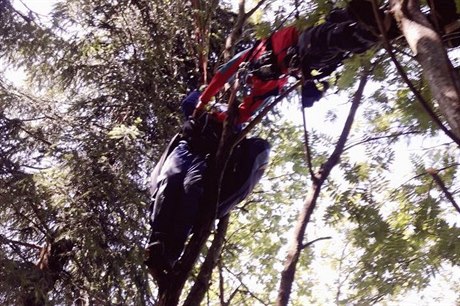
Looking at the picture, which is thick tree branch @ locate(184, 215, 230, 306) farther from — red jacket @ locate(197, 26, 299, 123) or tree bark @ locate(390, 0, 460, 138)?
tree bark @ locate(390, 0, 460, 138)

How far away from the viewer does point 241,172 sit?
3301 mm

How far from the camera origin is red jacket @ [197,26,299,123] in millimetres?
2637

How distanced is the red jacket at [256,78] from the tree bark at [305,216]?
1.47 feet

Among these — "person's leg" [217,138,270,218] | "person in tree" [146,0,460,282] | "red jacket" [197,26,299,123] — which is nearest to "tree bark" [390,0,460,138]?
"person in tree" [146,0,460,282]

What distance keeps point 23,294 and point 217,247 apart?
74.4 inches

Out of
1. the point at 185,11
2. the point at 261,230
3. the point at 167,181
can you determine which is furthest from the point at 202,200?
the point at 261,230

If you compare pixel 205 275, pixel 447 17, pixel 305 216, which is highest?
pixel 447 17

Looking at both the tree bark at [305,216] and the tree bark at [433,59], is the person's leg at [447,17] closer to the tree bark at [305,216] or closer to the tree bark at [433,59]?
the tree bark at [433,59]

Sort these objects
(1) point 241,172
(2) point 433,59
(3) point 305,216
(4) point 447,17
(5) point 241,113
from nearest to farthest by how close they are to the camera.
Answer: (2) point 433,59 < (4) point 447,17 < (3) point 305,216 < (5) point 241,113 < (1) point 241,172

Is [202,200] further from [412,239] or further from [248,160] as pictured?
[412,239]

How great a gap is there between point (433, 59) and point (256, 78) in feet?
5.10

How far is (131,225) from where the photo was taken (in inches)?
165

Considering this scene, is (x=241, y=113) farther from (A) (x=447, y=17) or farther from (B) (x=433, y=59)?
(B) (x=433, y=59)

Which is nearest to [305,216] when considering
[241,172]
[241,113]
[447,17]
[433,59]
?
[241,172]
